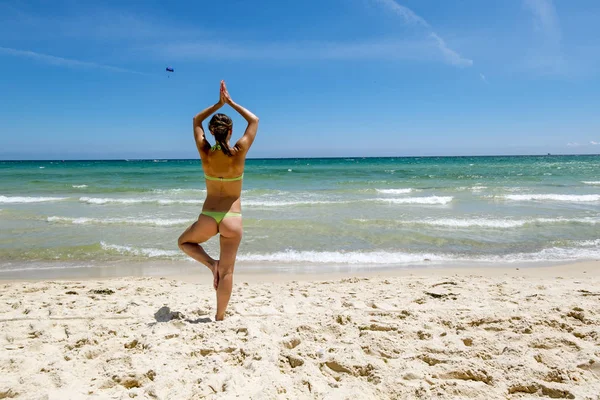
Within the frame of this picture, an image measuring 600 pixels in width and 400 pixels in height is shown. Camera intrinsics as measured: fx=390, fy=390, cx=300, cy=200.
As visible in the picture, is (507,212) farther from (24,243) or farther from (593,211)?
(24,243)

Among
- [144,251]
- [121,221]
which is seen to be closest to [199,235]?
[144,251]

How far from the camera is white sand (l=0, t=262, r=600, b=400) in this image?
2579 millimetres

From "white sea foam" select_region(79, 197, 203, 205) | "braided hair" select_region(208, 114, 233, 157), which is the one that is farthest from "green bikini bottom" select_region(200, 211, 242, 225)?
"white sea foam" select_region(79, 197, 203, 205)

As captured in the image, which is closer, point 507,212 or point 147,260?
point 147,260

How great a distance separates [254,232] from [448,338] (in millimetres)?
6616

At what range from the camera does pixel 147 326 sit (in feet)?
11.7

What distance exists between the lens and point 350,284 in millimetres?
5684

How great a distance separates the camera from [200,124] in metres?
3.58

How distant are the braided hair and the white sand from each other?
1566mm

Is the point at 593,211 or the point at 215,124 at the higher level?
the point at 215,124

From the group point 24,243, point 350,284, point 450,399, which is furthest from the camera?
point 24,243

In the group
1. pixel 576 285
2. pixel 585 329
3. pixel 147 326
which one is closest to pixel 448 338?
pixel 585 329

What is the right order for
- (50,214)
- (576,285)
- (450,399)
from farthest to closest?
1. (50,214)
2. (576,285)
3. (450,399)

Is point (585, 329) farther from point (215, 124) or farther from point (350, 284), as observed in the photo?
point (215, 124)
